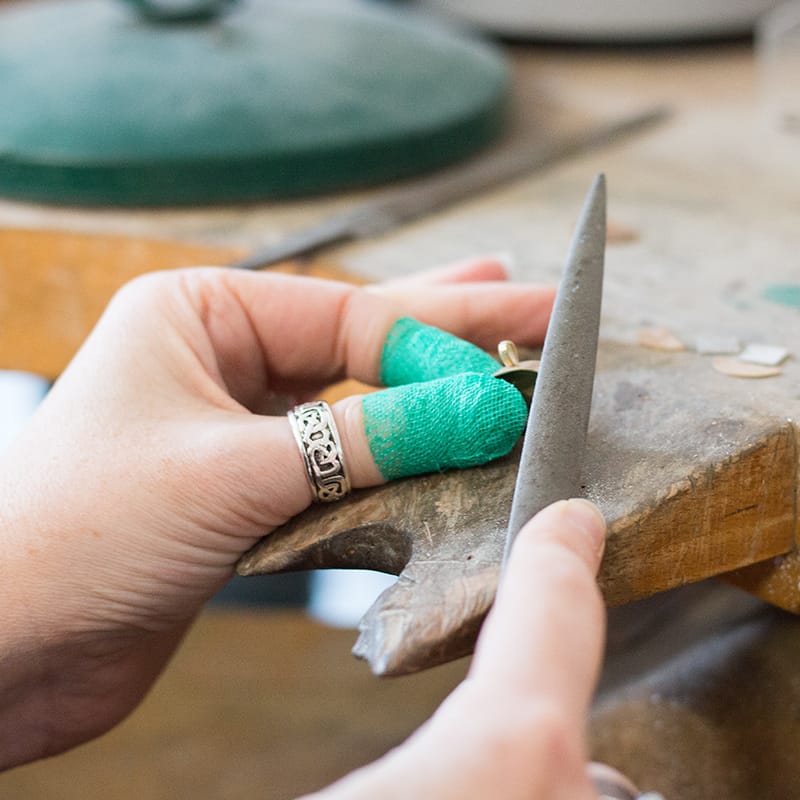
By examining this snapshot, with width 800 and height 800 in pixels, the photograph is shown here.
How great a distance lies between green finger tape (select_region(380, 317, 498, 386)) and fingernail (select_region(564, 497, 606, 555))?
14 centimetres

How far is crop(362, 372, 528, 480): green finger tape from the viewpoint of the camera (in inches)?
17.4

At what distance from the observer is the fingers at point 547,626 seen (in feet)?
0.98

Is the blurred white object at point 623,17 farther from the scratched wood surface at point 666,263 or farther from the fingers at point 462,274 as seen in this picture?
the fingers at point 462,274

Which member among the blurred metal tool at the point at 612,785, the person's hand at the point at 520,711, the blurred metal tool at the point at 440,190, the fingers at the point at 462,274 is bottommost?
the blurred metal tool at the point at 612,785

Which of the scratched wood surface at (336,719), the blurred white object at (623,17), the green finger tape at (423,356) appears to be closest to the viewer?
the green finger tape at (423,356)

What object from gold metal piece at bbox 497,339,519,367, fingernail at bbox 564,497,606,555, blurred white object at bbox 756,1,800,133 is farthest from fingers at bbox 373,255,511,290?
blurred white object at bbox 756,1,800,133

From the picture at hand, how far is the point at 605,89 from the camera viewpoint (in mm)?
1100

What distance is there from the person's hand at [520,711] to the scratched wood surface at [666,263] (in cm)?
6

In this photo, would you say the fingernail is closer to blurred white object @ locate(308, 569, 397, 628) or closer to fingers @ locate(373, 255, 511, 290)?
fingers @ locate(373, 255, 511, 290)

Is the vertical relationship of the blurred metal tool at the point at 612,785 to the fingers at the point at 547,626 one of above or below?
below

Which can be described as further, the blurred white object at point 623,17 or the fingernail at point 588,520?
the blurred white object at point 623,17

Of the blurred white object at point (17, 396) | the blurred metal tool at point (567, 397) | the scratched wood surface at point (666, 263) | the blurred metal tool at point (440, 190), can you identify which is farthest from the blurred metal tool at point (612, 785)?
the blurred white object at point (17, 396)

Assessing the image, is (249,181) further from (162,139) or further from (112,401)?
(112,401)

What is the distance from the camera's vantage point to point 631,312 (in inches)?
24.0
